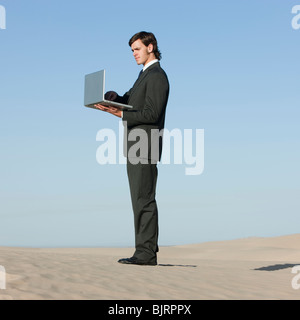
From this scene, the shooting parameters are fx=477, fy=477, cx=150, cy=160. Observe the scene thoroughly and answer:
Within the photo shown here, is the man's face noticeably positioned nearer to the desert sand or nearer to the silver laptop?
the silver laptop

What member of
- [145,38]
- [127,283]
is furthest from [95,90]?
[127,283]

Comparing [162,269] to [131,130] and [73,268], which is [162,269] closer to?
[73,268]

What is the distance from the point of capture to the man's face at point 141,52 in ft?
19.9

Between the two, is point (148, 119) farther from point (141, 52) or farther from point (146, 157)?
point (141, 52)

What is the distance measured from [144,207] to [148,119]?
42.1 inches

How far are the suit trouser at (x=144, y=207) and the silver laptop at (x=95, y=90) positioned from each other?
2.87ft

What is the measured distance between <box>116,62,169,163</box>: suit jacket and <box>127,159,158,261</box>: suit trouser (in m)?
0.18

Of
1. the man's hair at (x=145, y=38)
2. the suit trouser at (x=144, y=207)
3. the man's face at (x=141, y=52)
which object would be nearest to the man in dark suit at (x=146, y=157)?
the suit trouser at (x=144, y=207)

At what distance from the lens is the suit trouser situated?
5.79m

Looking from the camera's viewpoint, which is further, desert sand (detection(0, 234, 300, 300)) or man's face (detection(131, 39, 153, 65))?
man's face (detection(131, 39, 153, 65))

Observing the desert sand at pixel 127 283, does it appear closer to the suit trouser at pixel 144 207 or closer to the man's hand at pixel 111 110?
the suit trouser at pixel 144 207

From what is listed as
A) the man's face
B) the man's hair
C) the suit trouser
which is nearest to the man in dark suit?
the suit trouser
